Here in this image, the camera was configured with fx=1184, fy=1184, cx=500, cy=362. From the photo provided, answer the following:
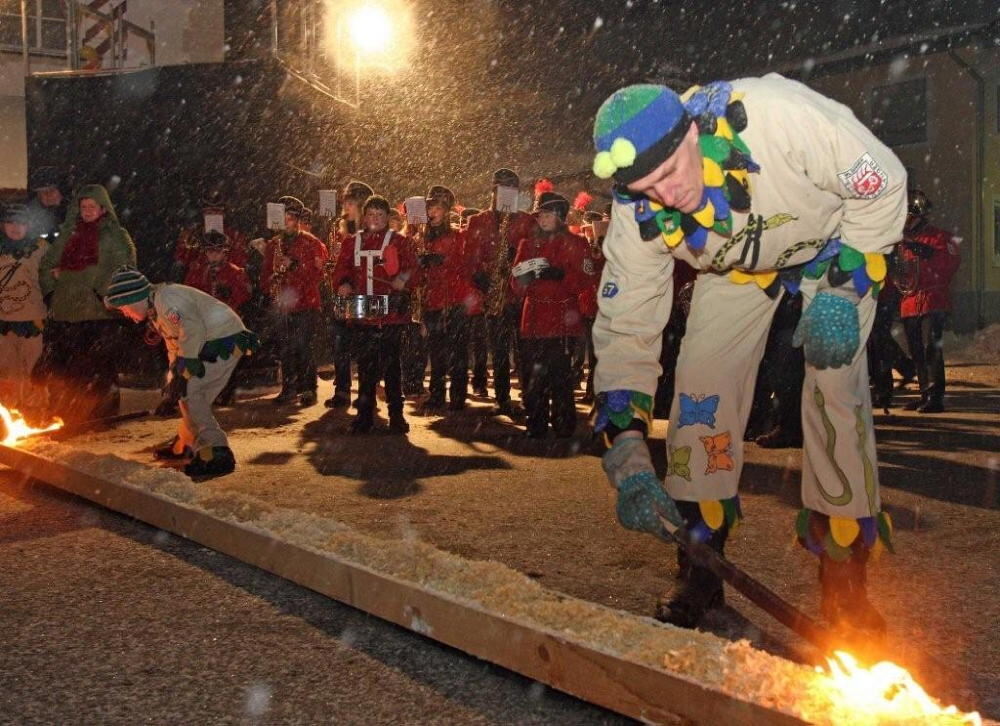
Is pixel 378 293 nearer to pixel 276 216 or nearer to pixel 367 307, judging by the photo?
pixel 367 307

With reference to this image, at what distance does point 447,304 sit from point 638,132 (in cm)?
885

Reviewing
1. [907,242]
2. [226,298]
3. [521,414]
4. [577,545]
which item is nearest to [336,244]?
[226,298]

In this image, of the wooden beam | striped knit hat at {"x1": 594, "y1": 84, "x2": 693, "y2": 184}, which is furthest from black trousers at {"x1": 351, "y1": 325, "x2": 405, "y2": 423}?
striped knit hat at {"x1": 594, "y1": 84, "x2": 693, "y2": 184}

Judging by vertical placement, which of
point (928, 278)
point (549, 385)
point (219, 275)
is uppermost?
point (928, 278)

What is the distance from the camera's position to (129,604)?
4.18 metres

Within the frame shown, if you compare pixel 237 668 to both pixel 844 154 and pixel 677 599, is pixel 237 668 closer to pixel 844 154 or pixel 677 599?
pixel 677 599

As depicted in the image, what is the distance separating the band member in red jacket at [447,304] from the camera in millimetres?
11734

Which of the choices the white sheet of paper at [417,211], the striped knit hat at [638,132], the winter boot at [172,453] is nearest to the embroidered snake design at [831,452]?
the striped knit hat at [638,132]

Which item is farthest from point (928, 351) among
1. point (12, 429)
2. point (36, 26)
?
point (36, 26)

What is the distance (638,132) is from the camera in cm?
304

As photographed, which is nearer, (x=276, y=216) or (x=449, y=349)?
(x=449, y=349)

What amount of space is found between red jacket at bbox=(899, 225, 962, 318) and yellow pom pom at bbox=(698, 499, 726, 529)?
8250mm

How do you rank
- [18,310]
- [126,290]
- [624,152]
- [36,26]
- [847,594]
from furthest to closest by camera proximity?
[36,26]
[18,310]
[126,290]
[847,594]
[624,152]

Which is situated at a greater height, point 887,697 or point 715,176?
point 715,176
